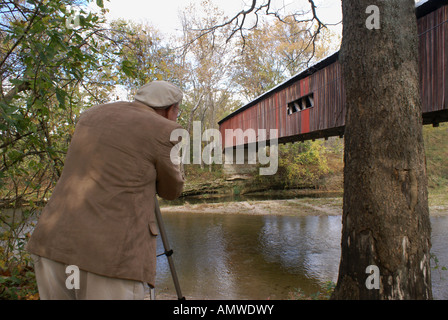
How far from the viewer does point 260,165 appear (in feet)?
72.9

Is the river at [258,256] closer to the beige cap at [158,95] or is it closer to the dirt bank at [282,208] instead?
the dirt bank at [282,208]

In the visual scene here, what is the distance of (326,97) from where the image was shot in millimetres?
9539

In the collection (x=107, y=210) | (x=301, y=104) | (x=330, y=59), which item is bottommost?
(x=107, y=210)

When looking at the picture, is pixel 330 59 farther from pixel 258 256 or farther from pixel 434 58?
pixel 258 256

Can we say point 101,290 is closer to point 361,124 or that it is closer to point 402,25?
point 361,124

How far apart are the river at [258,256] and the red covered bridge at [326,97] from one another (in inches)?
125

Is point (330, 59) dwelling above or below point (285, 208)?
above

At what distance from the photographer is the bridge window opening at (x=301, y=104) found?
35.0 feet

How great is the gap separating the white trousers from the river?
3473 mm

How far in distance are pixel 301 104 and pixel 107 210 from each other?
1110 centimetres

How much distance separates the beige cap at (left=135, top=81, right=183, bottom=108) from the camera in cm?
157

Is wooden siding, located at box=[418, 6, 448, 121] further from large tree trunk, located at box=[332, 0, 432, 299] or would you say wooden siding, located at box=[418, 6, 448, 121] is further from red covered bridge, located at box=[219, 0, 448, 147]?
large tree trunk, located at box=[332, 0, 432, 299]

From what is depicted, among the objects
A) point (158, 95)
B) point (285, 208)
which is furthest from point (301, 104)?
point (158, 95)

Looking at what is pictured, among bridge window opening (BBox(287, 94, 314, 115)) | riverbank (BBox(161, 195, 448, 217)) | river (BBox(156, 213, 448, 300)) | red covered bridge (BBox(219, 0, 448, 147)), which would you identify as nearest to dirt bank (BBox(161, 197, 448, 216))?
riverbank (BBox(161, 195, 448, 217))
